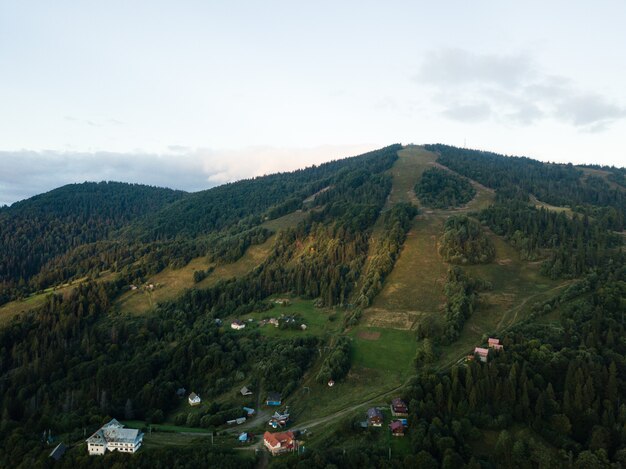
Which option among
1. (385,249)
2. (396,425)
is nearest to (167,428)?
(396,425)

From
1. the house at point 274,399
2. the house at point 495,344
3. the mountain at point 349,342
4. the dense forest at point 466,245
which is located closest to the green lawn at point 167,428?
the mountain at point 349,342

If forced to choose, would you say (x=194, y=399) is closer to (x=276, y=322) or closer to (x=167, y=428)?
(x=167, y=428)

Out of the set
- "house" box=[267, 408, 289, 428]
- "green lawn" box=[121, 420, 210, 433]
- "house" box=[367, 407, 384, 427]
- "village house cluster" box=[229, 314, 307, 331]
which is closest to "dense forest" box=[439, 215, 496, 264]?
"village house cluster" box=[229, 314, 307, 331]

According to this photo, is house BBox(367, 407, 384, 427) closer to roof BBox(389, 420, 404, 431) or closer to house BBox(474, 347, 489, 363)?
roof BBox(389, 420, 404, 431)

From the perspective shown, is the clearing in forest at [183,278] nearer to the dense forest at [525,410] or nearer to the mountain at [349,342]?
the mountain at [349,342]

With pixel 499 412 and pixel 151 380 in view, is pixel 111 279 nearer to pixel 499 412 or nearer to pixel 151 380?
pixel 151 380
